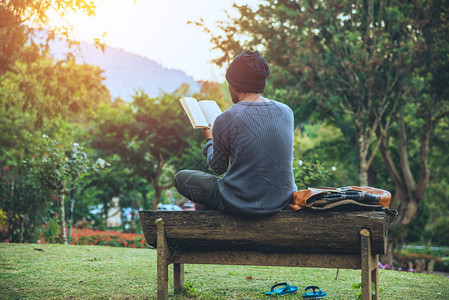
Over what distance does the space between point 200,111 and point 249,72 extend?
55cm

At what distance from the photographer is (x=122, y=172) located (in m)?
20.3

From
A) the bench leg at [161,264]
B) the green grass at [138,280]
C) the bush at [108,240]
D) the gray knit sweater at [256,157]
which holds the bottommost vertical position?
the bush at [108,240]

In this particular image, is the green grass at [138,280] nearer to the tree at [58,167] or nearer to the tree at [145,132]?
the tree at [58,167]

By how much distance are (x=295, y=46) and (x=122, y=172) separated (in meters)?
9.69

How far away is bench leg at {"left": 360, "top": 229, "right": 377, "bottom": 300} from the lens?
321cm

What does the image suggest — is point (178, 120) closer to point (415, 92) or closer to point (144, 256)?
Answer: point (415, 92)

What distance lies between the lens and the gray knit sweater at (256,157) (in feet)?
10.9

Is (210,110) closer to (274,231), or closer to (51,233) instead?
(274,231)

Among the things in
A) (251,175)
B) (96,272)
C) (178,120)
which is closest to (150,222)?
(251,175)

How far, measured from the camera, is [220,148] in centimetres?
346

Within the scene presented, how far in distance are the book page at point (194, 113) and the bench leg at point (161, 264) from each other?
2.53ft

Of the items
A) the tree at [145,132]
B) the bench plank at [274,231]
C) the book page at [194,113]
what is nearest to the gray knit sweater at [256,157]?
the bench plank at [274,231]

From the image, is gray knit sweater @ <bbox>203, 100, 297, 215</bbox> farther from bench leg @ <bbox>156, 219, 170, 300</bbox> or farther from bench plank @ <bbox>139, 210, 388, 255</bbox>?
bench leg @ <bbox>156, 219, 170, 300</bbox>

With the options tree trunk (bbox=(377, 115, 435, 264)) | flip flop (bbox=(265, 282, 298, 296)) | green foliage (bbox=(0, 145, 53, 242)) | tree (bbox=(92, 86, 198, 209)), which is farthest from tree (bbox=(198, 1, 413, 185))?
flip flop (bbox=(265, 282, 298, 296))
